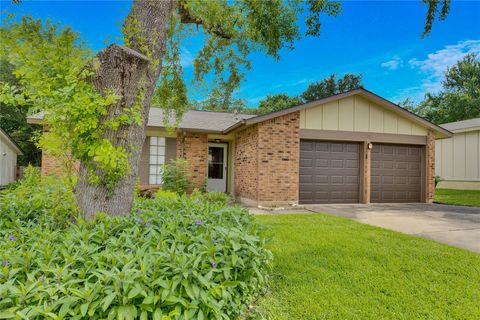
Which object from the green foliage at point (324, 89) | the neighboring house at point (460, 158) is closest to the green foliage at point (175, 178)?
the neighboring house at point (460, 158)

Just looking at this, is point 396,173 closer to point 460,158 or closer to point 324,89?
point 460,158

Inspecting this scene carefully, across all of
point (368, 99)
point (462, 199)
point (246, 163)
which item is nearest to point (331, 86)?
point (462, 199)

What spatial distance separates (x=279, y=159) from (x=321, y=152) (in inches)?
67.7

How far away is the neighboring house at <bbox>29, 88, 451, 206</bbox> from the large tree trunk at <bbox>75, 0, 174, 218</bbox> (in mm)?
5844

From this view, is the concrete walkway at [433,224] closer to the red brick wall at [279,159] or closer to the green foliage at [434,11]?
the red brick wall at [279,159]

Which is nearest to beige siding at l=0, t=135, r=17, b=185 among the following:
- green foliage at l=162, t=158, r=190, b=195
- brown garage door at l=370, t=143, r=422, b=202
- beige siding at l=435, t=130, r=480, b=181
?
green foliage at l=162, t=158, r=190, b=195

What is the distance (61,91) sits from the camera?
2934 mm

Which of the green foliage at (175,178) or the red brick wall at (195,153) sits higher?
the red brick wall at (195,153)

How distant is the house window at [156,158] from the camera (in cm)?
1178

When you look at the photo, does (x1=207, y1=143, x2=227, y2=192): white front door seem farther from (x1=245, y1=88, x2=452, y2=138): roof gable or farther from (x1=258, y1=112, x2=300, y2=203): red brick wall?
(x1=245, y1=88, x2=452, y2=138): roof gable

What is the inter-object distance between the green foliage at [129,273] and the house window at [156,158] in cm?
884

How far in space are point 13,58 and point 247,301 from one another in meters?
3.33

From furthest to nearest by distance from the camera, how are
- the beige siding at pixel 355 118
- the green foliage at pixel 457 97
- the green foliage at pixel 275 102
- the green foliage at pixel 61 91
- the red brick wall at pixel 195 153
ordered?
the green foliage at pixel 275 102 < the green foliage at pixel 457 97 < the red brick wall at pixel 195 153 < the beige siding at pixel 355 118 < the green foliage at pixel 61 91

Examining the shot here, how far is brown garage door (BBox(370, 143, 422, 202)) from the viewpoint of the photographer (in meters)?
11.1
